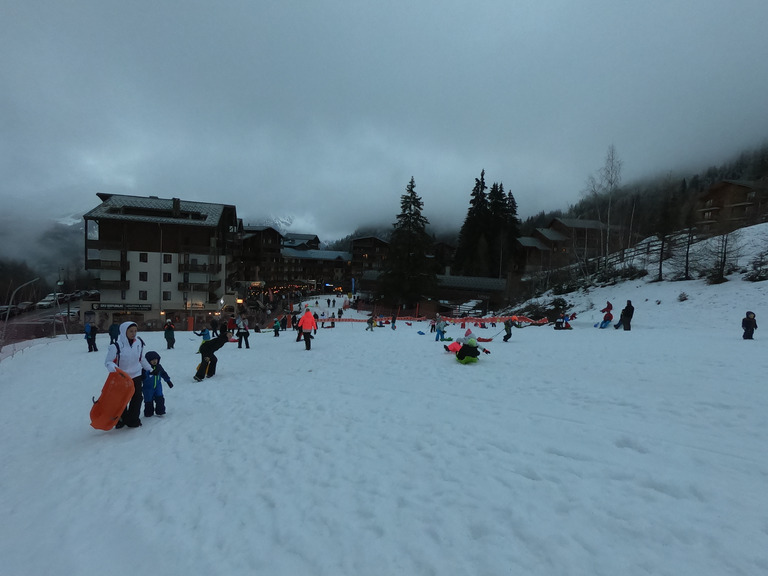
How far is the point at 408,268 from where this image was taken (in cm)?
4662

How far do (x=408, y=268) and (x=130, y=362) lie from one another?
4069cm

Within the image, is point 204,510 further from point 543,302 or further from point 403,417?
point 543,302

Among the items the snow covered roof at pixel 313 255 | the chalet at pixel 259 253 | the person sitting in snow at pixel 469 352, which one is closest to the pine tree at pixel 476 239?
the chalet at pixel 259 253

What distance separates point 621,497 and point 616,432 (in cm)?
197

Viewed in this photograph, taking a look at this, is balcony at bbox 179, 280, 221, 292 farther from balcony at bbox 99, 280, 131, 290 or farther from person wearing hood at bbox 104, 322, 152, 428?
person wearing hood at bbox 104, 322, 152, 428

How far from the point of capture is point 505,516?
12.1 ft

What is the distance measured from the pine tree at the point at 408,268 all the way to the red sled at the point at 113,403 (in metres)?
39.7

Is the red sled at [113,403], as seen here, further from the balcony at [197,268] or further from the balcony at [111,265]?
the balcony at [111,265]

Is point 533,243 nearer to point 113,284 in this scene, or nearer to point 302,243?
point 113,284

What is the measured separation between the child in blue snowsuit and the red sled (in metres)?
0.54

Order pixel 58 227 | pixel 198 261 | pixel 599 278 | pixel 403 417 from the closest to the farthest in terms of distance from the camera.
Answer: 1. pixel 403 417
2. pixel 599 278
3. pixel 198 261
4. pixel 58 227

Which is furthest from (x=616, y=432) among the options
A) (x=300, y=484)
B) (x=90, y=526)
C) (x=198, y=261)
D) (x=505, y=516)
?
(x=198, y=261)

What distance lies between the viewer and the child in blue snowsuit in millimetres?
7418

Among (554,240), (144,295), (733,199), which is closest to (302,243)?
(144,295)
